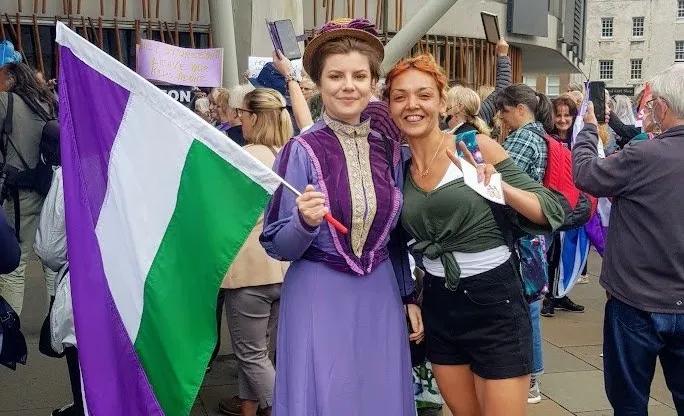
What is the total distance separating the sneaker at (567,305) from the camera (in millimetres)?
8117

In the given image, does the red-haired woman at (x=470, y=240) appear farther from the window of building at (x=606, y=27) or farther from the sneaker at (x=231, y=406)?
the window of building at (x=606, y=27)

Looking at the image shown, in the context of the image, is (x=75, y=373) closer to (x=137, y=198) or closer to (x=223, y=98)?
(x=137, y=198)

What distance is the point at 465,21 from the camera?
16016 millimetres

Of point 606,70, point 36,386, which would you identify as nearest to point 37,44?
point 36,386

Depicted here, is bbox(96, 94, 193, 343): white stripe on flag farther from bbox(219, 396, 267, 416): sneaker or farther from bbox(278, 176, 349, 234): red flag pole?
bbox(219, 396, 267, 416): sneaker

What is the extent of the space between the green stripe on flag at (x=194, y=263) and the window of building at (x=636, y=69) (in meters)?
68.6

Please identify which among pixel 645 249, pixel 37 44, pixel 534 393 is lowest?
pixel 534 393

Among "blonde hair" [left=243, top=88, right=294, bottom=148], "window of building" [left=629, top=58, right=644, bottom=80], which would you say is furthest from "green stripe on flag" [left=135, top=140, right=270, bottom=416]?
"window of building" [left=629, top=58, right=644, bottom=80]

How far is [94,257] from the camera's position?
3.06m

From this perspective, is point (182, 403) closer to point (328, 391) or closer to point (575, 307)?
point (328, 391)

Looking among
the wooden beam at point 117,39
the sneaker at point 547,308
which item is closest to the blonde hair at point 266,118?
the sneaker at point 547,308

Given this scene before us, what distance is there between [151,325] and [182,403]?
29 cm

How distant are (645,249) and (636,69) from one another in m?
68.4

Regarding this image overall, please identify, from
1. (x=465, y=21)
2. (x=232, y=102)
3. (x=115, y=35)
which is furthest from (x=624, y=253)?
(x=465, y=21)
